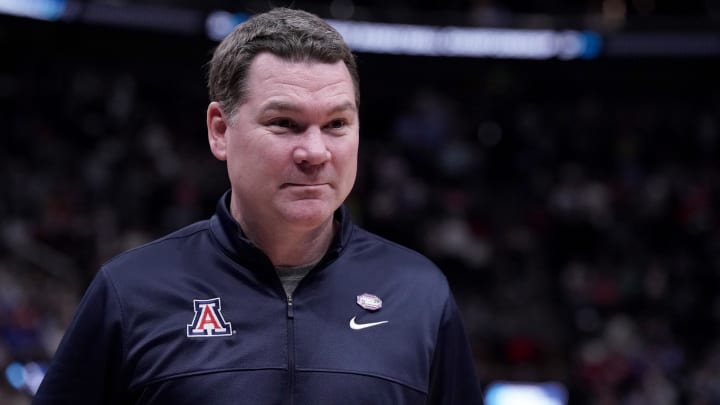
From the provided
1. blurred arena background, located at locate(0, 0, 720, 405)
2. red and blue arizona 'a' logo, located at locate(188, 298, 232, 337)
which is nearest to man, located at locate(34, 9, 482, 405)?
red and blue arizona 'a' logo, located at locate(188, 298, 232, 337)

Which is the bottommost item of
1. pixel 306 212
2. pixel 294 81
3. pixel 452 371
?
pixel 452 371

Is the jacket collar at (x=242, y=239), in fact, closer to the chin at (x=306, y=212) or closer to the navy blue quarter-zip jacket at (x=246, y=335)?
the navy blue quarter-zip jacket at (x=246, y=335)

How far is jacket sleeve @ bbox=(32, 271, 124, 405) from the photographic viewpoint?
210 cm

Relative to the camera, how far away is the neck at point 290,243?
7.31ft

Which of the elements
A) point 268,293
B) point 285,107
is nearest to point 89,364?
point 268,293

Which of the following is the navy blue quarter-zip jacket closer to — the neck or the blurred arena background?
the neck

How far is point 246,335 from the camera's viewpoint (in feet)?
7.00

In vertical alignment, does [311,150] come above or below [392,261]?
above

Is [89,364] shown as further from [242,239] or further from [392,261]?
[392,261]

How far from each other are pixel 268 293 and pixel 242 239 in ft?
0.46

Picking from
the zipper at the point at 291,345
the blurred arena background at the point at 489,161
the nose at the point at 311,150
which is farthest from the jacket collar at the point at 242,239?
the blurred arena background at the point at 489,161

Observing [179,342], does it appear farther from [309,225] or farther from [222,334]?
[309,225]

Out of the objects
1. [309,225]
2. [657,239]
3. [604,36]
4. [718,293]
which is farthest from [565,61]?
[309,225]

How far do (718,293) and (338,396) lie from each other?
1105 centimetres
